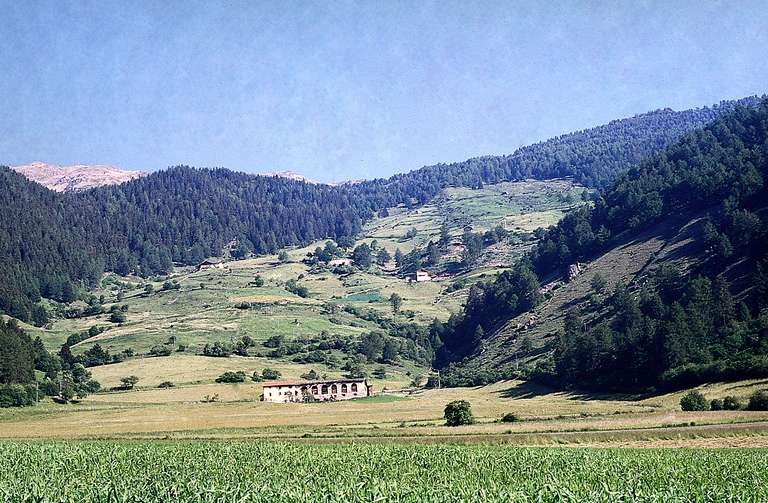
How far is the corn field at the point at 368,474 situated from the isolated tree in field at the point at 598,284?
124157 mm

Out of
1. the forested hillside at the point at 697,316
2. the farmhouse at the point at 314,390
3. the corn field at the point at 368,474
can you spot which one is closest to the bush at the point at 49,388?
the farmhouse at the point at 314,390

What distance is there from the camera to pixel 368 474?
3481 cm

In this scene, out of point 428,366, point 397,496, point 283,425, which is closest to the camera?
point 397,496

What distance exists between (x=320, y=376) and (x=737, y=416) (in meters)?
107

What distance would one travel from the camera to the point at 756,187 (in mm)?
159875

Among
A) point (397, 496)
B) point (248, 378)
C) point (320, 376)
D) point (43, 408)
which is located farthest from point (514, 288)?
point (397, 496)

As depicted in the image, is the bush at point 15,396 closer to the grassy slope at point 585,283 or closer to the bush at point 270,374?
the bush at point 270,374

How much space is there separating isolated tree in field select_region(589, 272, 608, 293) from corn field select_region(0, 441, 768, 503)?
124m

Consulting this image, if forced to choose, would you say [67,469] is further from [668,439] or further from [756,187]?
[756,187]

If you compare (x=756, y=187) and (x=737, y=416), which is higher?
(x=756, y=187)

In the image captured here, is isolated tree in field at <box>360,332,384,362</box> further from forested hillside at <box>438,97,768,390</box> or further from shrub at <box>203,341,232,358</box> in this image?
shrub at <box>203,341,232,358</box>

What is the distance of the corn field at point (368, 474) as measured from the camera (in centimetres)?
2431

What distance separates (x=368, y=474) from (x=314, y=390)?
109287 millimetres

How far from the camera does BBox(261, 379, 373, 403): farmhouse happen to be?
133750mm
